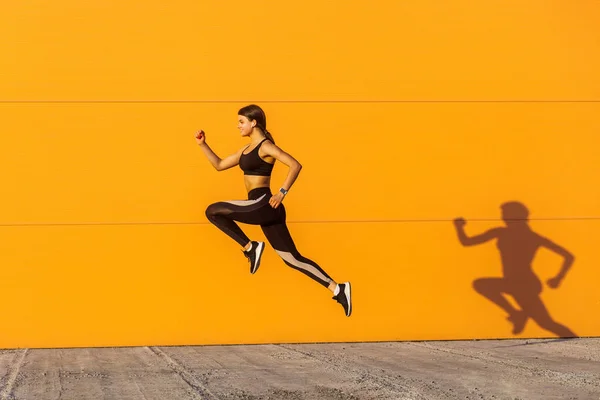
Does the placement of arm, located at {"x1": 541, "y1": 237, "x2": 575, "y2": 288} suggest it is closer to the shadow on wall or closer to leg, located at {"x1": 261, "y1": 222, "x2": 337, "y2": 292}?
the shadow on wall

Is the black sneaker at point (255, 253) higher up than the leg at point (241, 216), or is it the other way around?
the leg at point (241, 216)

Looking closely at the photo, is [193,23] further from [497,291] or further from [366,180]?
[497,291]

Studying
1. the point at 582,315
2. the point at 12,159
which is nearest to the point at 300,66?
the point at 12,159

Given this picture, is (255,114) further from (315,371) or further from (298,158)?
(315,371)

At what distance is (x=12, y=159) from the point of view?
1023cm

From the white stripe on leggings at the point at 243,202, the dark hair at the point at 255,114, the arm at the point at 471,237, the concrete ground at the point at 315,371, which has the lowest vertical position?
the concrete ground at the point at 315,371

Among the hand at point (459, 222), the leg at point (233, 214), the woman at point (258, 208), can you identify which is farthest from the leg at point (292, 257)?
the hand at point (459, 222)

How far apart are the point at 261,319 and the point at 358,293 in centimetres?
89

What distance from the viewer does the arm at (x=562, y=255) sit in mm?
10945

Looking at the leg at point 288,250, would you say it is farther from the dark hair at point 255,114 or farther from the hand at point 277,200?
the dark hair at point 255,114

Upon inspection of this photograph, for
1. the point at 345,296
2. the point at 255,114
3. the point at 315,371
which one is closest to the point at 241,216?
the point at 255,114

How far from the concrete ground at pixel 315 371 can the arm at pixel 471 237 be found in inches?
35.4

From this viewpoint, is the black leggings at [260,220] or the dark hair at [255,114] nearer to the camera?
the black leggings at [260,220]

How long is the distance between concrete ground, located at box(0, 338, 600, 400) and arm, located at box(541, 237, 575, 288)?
554 millimetres
